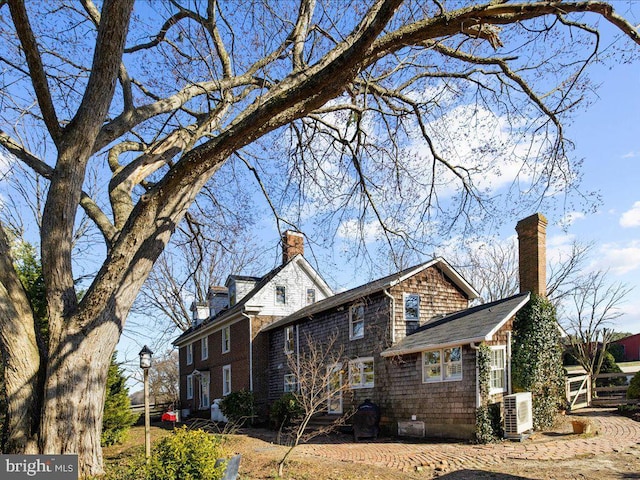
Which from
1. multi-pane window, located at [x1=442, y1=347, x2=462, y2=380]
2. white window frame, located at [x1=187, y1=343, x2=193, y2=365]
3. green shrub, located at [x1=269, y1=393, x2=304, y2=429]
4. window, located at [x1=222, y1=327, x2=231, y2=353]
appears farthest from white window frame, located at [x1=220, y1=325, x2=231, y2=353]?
multi-pane window, located at [x1=442, y1=347, x2=462, y2=380]

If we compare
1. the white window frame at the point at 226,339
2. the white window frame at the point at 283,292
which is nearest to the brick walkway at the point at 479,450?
the white window frame at the point at 283,292

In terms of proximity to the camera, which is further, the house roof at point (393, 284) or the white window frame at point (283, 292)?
the white window frame at point (283, 292)

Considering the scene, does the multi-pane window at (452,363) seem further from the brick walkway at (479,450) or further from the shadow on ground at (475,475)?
the shadow on ground at (475,475)

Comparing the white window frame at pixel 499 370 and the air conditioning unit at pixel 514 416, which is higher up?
the white window frame at pixel 499 370

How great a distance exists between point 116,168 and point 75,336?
341 cm

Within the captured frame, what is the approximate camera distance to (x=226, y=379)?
89.7 feet

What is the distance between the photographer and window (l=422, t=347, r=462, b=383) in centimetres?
1504

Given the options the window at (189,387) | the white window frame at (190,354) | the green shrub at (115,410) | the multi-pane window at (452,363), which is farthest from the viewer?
the white window frame at (190,354)

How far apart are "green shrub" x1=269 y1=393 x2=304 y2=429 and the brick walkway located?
191 inches

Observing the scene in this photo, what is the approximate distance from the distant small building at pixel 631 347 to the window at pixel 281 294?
95.2ft

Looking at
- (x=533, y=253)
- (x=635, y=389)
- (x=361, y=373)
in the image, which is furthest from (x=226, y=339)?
(x=635, y=389)

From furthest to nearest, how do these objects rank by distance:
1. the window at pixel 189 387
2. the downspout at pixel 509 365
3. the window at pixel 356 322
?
the window at pixel 189 387
the window at pixel 356 322
the downspout at pixel 509 365

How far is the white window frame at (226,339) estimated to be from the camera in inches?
1075

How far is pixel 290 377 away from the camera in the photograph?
908 inches
